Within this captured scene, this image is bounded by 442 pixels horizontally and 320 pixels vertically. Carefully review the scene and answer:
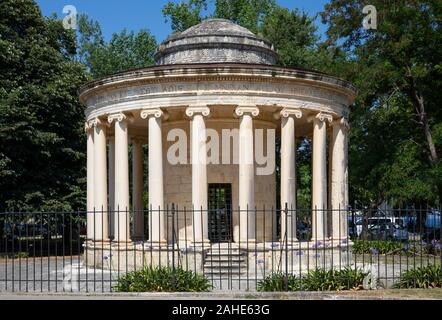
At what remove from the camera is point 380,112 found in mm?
30109

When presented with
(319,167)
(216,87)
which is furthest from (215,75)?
(319,167)

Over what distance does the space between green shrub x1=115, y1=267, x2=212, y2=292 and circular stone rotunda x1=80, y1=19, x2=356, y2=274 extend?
96.4 inches

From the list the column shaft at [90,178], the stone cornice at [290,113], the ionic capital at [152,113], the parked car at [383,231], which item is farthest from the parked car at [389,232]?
the column shaft at [90,178]

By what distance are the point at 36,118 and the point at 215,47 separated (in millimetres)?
12436

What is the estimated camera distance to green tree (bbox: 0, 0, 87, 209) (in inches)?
1184

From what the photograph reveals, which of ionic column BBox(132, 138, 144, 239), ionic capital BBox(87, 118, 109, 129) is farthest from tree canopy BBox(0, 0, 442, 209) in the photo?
ionic capital BBox(87, 118, 109, 129)

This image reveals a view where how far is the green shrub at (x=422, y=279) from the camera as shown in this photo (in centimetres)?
1518

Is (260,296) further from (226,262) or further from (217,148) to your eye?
(217,148)

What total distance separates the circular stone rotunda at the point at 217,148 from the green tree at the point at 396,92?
609 cm

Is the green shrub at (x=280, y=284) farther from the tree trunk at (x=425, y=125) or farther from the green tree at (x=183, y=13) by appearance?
the green tree at (x=183, y=13)

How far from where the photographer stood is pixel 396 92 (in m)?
30.6

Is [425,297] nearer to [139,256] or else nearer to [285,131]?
[285,131]

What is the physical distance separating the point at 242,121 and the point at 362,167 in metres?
12.9

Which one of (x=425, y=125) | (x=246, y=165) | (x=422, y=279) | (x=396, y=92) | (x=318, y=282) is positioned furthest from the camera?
(x=396, y=92)
